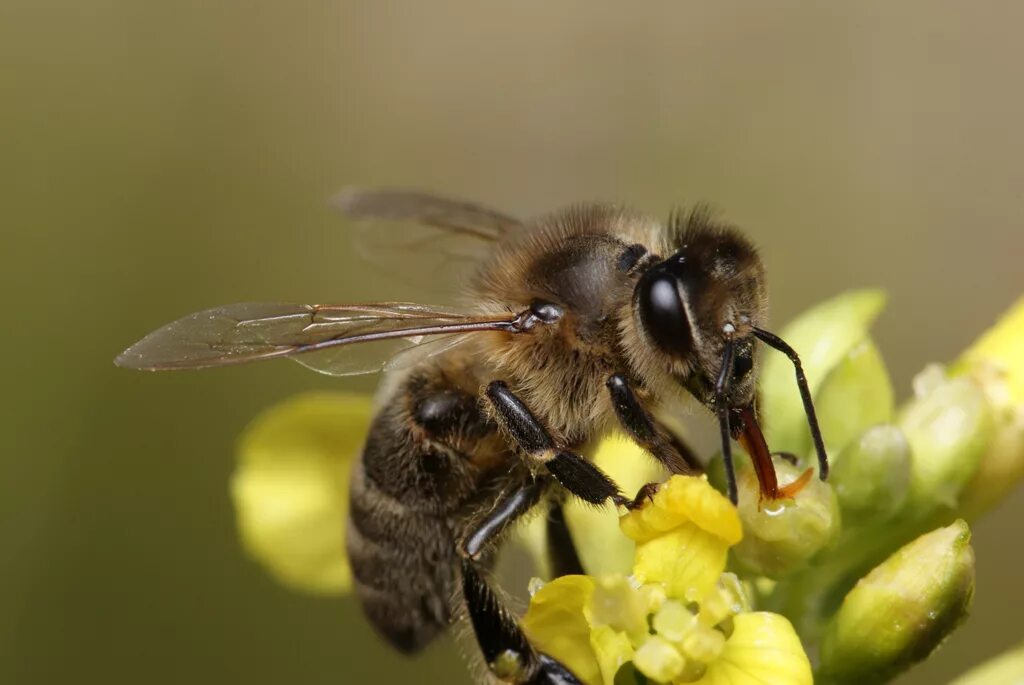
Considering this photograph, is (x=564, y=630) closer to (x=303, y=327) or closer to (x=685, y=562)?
(x=685, y=562)

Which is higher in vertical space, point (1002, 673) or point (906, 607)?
point (906, 607)

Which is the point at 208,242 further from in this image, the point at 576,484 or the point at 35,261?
the point at 576,484

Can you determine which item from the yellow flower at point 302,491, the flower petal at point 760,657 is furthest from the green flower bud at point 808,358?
the yellow flower at point 302,491

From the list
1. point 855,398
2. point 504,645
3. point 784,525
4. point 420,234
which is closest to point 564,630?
point 504,645

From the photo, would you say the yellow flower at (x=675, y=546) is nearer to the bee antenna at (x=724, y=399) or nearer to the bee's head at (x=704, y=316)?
the bee antenna at (x=724, y=399)

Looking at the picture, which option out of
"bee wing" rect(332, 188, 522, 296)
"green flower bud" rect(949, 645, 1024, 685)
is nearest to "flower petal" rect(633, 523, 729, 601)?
"green flower bud" rect(949, 645, 1024, 685)

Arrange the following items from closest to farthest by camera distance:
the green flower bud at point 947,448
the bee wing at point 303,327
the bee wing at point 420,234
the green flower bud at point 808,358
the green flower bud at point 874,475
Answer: the bee wing at point 303,327 → the green flower bud at point 874,475 → the green flower bud at point 947,448 → the green flower bud at point 808,358 → the bee wing at point 420,234
